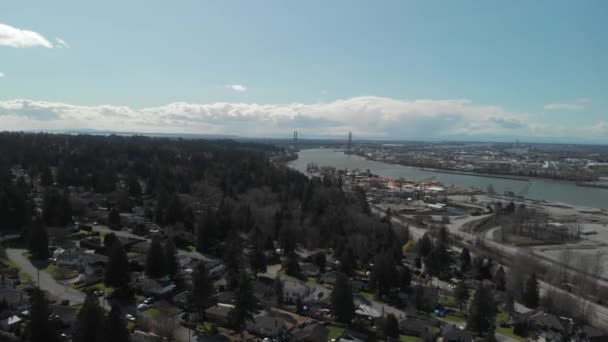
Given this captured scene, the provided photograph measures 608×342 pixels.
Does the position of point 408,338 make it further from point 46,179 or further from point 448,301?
point 46,179

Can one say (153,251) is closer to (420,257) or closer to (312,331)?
(312,331)

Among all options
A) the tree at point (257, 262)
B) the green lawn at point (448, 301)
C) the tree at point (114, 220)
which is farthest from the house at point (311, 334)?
the tree at point (114, 220)

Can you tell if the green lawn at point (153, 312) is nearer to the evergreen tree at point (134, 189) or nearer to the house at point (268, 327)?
the house at point (268, 327)

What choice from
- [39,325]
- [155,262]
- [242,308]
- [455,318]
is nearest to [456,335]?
[455,318]

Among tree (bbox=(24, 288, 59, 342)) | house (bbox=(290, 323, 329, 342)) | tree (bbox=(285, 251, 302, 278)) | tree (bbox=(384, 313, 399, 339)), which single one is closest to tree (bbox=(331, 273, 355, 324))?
house (bbox=(290, 323, 329, 342))

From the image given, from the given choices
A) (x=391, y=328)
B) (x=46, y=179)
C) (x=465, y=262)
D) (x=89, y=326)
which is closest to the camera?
(x=89, y=326)

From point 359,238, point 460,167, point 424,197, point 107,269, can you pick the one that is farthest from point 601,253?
point 460,167
